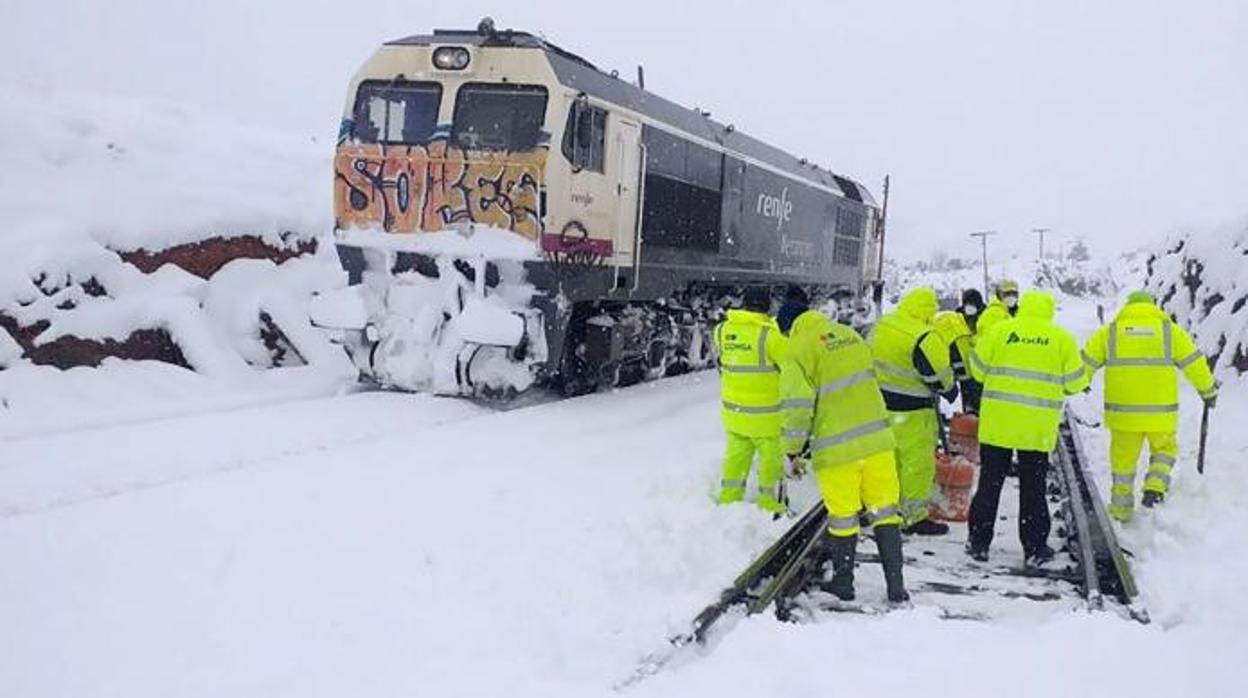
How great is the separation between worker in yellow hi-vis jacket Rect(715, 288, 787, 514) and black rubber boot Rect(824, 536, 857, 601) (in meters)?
1.30

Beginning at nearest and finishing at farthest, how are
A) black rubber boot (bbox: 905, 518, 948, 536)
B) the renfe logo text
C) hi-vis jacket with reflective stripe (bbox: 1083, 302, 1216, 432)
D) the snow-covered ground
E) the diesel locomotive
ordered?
the snow-covered ground < black rubber boot (bbox: 905, 518, 948, 536) < hi-vis jacket with reflective stripe (bbox: 1083, 302, 1216, 432) < the diesel locomotive < the renfe logo text

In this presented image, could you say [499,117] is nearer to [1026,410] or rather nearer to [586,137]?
[586,137]

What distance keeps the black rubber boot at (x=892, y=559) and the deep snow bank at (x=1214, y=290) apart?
11998mm

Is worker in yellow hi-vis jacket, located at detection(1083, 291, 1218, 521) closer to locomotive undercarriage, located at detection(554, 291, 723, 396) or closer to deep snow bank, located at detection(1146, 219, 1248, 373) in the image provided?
locomotive undercarriage, located at detection(554, 291, 723, 396)

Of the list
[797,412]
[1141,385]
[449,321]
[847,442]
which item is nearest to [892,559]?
[847,442]

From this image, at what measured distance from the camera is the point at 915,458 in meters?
6.84

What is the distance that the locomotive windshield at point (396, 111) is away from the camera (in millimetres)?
10430

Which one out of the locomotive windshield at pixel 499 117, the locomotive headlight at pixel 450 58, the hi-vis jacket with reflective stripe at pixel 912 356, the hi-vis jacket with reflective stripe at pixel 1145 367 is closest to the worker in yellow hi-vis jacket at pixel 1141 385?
the hi-vis jacket with reflective stripe at pixel 1145 367

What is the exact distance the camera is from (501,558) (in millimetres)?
5582

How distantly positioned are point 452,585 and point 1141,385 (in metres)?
5.02

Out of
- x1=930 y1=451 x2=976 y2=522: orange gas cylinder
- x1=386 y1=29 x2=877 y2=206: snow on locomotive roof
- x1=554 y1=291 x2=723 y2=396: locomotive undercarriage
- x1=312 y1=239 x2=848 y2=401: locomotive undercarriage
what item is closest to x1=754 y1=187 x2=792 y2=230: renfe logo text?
x1=386 y1=29 x2=877 y2=206: snow on locomotive roof

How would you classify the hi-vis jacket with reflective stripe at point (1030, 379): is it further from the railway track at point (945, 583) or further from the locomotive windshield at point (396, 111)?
the locomotive windshield at point (396, 111)

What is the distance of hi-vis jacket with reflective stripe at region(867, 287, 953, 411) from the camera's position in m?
6.57

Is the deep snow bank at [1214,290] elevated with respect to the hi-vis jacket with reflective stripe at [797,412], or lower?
elevated
